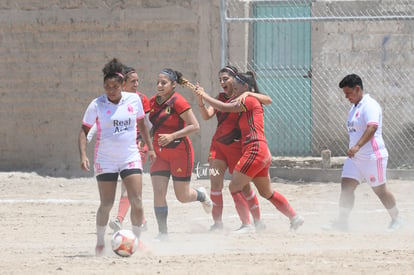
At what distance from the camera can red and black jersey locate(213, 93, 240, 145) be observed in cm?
995

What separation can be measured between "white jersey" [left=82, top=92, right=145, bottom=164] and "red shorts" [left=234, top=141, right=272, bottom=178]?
1639mm

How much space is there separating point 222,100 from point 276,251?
7.73ft

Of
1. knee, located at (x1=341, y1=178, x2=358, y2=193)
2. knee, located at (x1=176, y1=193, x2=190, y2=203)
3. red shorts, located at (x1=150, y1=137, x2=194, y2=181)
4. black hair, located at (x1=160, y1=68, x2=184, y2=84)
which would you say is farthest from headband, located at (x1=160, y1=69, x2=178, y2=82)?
Result: knee, located at (x1=341, y1=178, x2=358, y2=193)

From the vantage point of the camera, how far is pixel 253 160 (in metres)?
9.54

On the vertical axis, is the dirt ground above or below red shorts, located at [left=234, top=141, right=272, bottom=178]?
below

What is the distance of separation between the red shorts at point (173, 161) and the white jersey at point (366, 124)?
195cm

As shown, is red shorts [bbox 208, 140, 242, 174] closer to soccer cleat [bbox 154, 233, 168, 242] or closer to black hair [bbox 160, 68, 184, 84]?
black hair [bbox 160, 68, 184, 84]

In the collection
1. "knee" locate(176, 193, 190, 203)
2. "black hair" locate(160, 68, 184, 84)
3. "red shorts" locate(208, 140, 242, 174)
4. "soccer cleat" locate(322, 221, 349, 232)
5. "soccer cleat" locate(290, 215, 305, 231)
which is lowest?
"soccer cleat" locate(322, 221, 349, 232)

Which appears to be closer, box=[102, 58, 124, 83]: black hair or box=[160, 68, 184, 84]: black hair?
box=[102, 58, 124, 83]: black hair

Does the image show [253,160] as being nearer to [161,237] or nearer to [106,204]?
[161,237]

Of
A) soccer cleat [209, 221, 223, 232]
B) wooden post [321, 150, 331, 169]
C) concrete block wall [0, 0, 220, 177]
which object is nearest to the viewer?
soccer cleat [209, 221, 223, 232]

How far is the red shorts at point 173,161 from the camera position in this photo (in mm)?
9461

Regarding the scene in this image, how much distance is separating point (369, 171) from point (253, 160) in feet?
4.58

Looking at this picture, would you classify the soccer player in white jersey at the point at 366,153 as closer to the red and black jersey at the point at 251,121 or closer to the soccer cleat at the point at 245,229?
the soccer cleat at the point at 245,229
